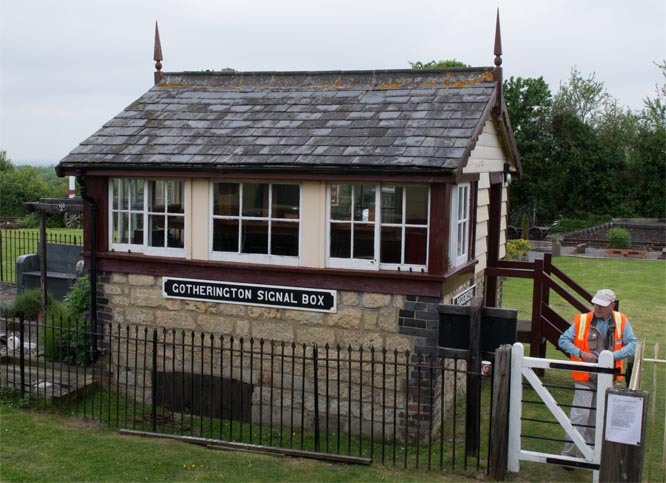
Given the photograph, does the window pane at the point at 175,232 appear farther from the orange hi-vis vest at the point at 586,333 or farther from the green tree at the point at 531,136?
the green tree at the point at 531,136

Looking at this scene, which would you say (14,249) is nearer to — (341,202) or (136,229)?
(136,229)

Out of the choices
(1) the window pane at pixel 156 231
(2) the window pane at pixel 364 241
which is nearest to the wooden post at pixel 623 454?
(2) the window pane at pixel 364 241

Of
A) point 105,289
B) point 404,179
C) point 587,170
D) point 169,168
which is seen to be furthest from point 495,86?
point 587,170

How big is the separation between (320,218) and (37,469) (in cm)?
422

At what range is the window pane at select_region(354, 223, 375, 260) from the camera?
8.62m

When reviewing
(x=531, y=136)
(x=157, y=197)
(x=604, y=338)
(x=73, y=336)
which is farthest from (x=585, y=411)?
(x=531, y=136)

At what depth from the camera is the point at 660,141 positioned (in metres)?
37.5

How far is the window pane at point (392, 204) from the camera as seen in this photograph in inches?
333

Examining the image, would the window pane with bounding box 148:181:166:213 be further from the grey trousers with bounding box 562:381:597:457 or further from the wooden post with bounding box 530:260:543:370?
the grey trousers with bounding box 562:381:597:457

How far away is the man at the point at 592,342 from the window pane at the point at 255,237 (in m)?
3.92

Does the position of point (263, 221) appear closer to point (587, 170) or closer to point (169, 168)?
point (169, 168)

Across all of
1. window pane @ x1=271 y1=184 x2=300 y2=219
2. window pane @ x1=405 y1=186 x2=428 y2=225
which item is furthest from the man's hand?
window pane @ x1=271 y1=184 x2=300 y2=219

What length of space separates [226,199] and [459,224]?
3104 millimetres

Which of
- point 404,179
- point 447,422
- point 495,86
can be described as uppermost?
point 495,86
